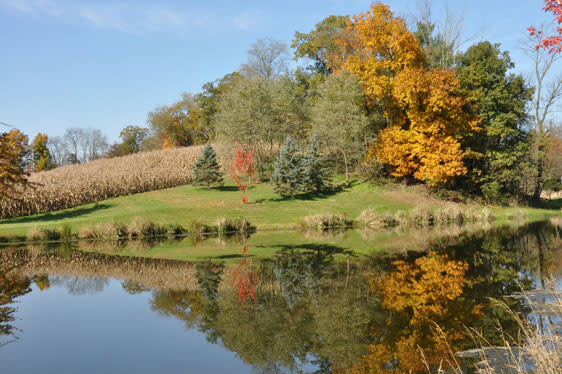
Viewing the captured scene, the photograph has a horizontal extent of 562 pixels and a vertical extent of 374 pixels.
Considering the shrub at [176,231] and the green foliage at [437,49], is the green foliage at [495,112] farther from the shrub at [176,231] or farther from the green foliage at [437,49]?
the shrub at [176,231]

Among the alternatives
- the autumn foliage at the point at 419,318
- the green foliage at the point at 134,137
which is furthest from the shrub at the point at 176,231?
the green foliage at the point at 134,137

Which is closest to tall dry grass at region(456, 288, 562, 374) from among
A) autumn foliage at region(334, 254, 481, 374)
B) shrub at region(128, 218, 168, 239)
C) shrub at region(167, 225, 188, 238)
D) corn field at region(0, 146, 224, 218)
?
autumn foliage at region(334, 254, 481, 374)

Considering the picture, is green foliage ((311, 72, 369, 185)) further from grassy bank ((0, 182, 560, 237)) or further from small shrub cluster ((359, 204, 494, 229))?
small shrub cluster ((359, 204, 494, 229))

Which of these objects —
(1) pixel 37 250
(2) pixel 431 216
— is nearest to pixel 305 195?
(2) pixel 431 216

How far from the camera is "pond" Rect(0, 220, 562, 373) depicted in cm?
778

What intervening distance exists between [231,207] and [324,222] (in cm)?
700

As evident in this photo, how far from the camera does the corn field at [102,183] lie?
33.2 meters

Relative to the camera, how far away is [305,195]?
37.8 metres

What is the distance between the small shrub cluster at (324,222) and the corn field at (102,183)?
1871 cm

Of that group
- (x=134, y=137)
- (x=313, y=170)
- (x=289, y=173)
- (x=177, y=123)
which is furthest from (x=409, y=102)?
(x=134, y=137)

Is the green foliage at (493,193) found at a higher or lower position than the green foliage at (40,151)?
lower

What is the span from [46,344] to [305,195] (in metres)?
29.7

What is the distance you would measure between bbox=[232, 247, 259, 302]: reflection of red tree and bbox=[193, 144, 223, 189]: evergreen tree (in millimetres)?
22994

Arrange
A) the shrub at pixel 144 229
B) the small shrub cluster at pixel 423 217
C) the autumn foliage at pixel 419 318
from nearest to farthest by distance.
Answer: the autumn foliage at pixel 419 318, the shrub at pixel 144 229, the small shrub cluster at pixel 423 217
